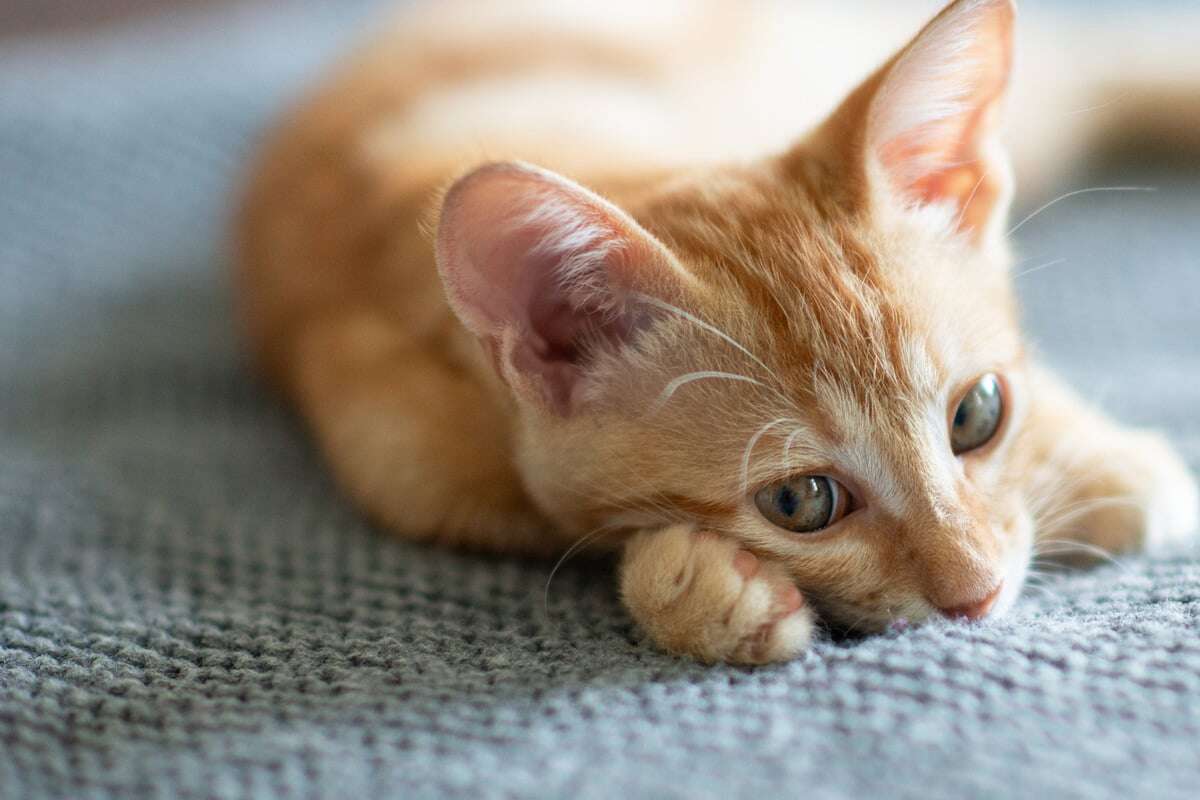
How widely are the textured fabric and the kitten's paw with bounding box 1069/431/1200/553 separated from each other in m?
0.06

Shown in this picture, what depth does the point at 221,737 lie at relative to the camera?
813 mm

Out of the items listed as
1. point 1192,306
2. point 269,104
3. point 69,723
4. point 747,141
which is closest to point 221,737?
point 69,723

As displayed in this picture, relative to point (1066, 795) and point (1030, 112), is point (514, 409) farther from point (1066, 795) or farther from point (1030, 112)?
point (1030, 112)

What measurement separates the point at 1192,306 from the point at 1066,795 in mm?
1238

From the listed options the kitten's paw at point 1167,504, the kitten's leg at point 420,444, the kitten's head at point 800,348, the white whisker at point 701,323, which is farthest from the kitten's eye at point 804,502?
the kitten's paw at point 1167,504

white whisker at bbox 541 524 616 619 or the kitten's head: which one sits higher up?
the kitten's head

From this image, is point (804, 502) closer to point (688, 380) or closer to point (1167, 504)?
point (688, 380)

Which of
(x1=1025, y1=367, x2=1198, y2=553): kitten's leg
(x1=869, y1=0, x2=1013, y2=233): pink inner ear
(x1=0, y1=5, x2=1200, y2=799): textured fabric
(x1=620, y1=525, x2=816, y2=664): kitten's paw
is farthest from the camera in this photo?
(x1=1025, y1=367, x2=1198, y2=553): kitten's leg

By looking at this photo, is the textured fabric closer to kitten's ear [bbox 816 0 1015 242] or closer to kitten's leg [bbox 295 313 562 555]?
kitten's leg [bbox 295 313 562 555]

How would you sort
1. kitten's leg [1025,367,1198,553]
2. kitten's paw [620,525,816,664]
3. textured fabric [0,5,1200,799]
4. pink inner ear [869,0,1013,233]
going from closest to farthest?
textured fabric [0,5,1200,799] < kitten's paw [620,525,816,664] < pink inner ear [869,0,1013,233] < kitten's leg [1025,367,1198,553]

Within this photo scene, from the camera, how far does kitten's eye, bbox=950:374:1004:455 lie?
101 cm

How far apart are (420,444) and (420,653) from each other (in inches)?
13.3

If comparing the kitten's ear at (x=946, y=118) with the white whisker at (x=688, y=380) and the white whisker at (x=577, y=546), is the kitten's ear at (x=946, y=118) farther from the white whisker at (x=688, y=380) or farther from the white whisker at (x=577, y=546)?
the white whisker at (x=577, y=546)

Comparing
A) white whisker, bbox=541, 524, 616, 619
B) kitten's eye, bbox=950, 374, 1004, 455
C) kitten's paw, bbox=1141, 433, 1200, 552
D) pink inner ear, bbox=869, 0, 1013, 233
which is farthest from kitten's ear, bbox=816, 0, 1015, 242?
white whisker, bbox=541, 524, 616, 619
